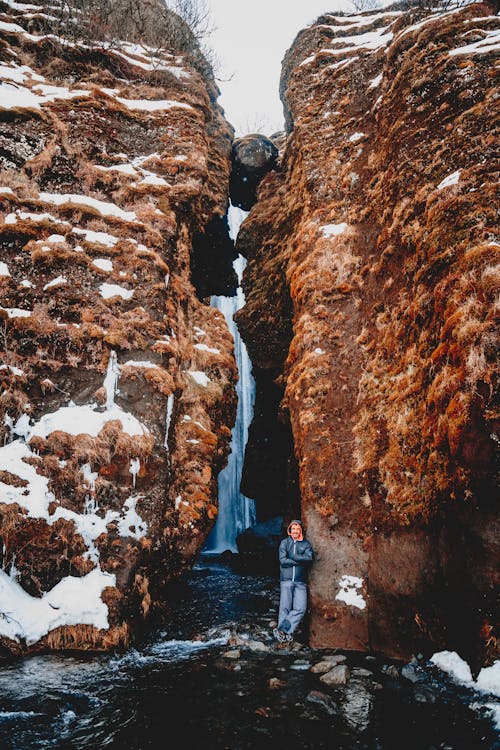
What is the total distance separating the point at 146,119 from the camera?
13.3 meters

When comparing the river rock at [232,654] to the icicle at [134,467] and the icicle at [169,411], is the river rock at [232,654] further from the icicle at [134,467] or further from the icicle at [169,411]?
the icicle at [169,411]

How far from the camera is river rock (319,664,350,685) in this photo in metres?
5.44

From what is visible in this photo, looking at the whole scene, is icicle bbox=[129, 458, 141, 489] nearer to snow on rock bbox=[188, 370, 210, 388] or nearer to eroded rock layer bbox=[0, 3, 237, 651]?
eroded rock layer bbox=[0, 3, 237, 651]

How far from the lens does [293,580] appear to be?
7961 millimetres

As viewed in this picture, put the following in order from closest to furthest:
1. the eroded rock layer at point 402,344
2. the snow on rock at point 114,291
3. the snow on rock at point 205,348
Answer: the eroded rock layer at point 402,344
the snow on rock at point 114,291
the snow on rock at point 205,348

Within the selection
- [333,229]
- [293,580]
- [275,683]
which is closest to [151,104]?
[333,229]

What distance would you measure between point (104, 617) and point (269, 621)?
3.67m

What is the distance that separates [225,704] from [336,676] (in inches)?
66.4

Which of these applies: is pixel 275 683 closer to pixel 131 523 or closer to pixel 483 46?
pixel 131 523

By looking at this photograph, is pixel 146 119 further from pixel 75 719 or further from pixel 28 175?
pixel 75 719

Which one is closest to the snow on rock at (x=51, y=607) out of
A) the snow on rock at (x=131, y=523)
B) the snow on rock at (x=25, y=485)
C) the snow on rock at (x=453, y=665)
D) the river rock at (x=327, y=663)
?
the snow on rock at (x=131, y=523)

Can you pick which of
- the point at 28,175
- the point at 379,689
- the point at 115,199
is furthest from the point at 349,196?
the point at 379,689

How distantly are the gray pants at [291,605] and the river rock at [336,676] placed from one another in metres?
2.08

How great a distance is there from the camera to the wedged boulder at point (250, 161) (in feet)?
59.9
